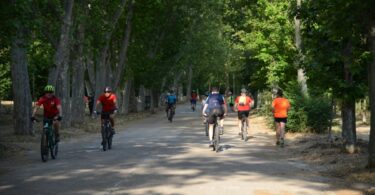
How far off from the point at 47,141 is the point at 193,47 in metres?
42.7

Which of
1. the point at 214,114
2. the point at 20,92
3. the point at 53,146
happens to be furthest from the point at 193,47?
the point at 53,146

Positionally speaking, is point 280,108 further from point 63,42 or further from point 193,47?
point 193,47

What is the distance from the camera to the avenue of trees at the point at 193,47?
14.2 m

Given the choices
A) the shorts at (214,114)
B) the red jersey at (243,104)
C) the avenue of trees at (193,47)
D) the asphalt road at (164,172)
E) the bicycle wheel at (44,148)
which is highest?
the avenue of trees at (193,47)

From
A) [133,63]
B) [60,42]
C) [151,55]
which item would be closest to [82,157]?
[60,42]

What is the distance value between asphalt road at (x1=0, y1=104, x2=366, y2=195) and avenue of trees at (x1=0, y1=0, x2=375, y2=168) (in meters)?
2.19

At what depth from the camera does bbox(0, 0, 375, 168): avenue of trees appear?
14219 mm

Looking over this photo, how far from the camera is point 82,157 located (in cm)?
1510

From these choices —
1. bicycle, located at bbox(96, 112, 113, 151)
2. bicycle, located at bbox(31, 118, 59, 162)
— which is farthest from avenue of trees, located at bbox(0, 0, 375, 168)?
bicycle, located at bbox(96, 112, 113, 151)

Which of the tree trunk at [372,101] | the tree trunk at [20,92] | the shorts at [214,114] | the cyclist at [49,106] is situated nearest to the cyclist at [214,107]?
the shorts at [214,114]

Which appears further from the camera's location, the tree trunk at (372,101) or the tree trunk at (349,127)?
the tree trunk at (349,127)

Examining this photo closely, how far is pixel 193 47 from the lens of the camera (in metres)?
56.2

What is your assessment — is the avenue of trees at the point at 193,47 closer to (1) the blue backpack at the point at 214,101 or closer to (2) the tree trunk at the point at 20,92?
(2) the tree trunk at the point at 20,92

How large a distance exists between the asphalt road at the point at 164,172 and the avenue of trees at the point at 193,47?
2.19m
